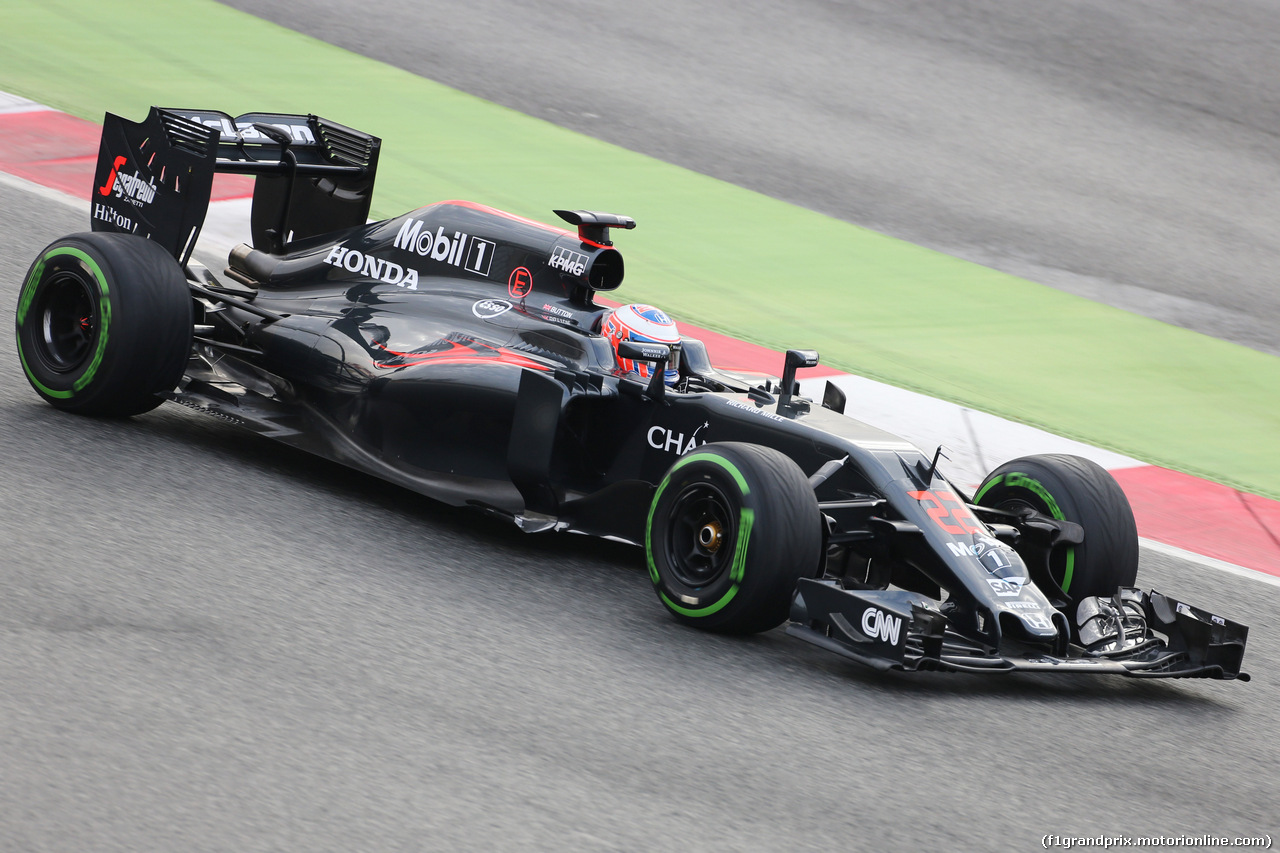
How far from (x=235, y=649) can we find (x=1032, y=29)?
820 inches

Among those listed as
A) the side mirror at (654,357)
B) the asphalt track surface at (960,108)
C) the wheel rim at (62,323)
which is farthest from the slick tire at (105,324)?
the asphalt track surface at (960,108)

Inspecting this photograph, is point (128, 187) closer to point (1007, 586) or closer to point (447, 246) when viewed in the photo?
point (447, 246)

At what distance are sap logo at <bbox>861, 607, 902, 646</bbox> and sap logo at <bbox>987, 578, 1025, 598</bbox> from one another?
0.62 m

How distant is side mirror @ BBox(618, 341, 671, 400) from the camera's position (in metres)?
7.02

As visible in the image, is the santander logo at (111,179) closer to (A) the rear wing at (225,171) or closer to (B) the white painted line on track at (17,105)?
(A) the rear wing at (225,171)

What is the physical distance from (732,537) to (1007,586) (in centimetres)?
113

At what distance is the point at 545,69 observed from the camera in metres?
19.3

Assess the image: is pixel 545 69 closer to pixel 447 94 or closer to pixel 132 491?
pixel 447 94

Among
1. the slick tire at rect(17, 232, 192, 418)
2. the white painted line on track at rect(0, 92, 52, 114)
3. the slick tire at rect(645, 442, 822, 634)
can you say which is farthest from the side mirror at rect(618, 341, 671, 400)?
the white painted line on track at rect(0, 92, 52, 114)

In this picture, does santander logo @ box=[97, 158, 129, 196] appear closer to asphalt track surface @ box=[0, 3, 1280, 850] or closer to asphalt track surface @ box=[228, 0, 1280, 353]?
asphalt track surface @ box=[0, 3, 1280, 850]

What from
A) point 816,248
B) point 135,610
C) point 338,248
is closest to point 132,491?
point 135,610

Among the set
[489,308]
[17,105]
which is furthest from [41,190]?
[489,308]

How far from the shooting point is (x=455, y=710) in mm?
5363

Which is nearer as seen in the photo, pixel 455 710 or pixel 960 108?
pixel 455 710
